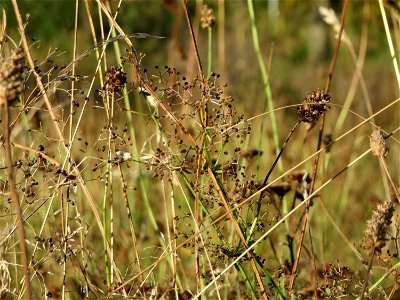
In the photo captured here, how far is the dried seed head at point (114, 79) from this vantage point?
124cm

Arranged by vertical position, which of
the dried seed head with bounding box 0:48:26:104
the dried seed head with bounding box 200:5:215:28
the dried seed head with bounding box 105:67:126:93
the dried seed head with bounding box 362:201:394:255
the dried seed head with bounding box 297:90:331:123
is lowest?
the dried seed head with bounding box 362:201:394:255

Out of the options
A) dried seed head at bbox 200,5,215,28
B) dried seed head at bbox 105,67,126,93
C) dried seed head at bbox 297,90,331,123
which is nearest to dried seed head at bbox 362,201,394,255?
dried seed head at bbox 297,90,331,123

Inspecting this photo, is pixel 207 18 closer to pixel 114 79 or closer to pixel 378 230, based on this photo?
pixel 114 79

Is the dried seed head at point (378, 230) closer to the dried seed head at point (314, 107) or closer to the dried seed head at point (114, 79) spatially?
the dried seed head at point (314, 107)

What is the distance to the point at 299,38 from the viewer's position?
71.4ft

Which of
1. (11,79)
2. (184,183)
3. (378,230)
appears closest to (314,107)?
(378,230)

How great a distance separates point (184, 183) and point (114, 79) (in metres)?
0.86

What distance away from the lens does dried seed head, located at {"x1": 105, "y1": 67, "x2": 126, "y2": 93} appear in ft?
4.07

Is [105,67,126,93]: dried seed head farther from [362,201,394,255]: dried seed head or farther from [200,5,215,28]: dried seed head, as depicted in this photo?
[362,201,394,255]: dried seed head

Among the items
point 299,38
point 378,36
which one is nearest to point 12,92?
point 378,36

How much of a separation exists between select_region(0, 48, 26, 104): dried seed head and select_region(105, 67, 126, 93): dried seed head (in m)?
0.35

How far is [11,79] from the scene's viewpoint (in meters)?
0.87

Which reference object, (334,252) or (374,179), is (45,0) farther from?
(334,252)

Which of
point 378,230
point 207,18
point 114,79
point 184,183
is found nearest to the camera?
A: point 378,230
